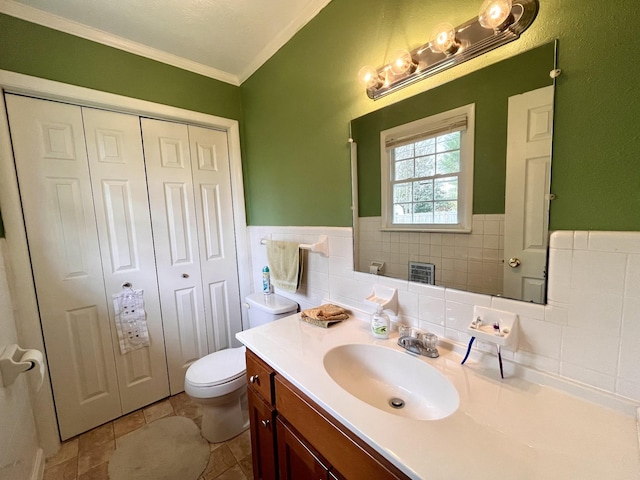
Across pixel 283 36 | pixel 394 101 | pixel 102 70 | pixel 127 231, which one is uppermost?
pixel 283 36

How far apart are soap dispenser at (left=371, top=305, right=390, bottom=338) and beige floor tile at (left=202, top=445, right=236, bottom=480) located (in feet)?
3.82

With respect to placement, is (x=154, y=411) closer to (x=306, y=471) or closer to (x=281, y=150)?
(x=306, y=471)

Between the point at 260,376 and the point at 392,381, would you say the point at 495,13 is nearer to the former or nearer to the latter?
the point at 392,381

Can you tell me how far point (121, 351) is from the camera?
1744 millimetres

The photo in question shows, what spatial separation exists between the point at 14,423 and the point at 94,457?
562mm

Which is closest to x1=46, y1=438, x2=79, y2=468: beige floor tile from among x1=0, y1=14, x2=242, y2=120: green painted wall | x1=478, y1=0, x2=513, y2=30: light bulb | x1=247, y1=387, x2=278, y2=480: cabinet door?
x1=247, y1=387, x2=278, y2=480: cabinet door

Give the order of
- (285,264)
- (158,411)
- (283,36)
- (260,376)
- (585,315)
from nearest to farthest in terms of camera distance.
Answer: (585,315)
(260,376)
(283,36)
(285,264)
(158,411)

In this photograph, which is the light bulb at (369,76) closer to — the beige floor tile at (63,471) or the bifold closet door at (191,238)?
the bifold closet door at (191,238)

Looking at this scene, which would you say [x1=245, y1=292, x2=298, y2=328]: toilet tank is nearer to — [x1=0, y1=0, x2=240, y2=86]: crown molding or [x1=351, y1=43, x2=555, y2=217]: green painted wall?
[x1=351, y1=43, x2=555, y2=217]: green painted wall

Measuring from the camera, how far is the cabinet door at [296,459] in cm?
80

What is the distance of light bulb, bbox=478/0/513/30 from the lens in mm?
758

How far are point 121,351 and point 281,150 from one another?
175cm

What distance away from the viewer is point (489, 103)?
880 millimetres

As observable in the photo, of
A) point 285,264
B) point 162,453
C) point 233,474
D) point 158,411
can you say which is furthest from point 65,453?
point 285,264
